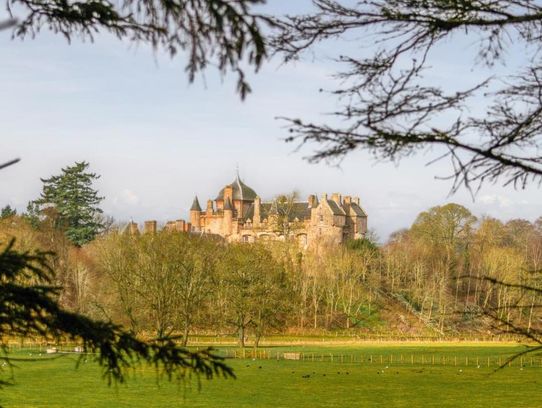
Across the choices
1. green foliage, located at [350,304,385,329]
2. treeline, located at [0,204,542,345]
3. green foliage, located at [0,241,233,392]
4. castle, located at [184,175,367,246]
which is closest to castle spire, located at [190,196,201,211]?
castle, located at [184,175,367,246]

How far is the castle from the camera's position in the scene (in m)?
98.5

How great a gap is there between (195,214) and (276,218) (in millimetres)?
26442

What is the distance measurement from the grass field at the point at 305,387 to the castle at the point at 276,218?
52394 millimetres

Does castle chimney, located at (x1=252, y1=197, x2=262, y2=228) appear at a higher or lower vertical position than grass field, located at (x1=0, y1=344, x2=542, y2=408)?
higher

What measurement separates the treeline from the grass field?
264cm

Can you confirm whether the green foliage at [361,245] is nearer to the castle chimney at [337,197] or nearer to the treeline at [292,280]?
the treeline at [292,280]

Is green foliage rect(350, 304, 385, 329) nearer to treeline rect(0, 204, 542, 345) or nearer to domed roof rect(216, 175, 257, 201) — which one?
treeline rect(0, 204, 542, 345)

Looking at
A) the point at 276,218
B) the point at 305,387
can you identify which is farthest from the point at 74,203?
the point at 305,387

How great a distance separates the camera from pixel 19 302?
5887mm

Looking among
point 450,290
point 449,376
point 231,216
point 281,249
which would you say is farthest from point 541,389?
point 231,216

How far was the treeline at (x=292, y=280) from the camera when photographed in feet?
157

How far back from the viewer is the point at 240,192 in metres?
115

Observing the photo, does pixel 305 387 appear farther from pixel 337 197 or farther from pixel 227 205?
pixel 227 205

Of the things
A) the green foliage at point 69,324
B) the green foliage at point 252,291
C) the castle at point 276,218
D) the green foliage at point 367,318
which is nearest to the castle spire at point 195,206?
the castle at point 276,218
